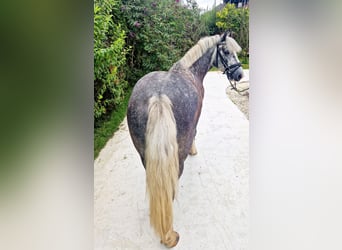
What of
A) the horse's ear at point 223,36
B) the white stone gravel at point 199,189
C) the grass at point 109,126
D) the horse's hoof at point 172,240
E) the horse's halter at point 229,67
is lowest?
the horse's hoof at point 172,240

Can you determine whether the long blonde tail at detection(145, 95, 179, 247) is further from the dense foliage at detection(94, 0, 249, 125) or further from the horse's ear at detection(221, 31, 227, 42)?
the horse's ear at detection(221, 31, 227, 42)

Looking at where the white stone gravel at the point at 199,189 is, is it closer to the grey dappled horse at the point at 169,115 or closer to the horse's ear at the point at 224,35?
the grey dappled horse at the point at 169,115

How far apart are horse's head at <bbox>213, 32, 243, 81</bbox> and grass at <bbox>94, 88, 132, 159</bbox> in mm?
531

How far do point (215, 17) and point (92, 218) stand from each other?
4.15 ft

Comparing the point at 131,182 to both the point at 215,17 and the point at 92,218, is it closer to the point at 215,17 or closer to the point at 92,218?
the point at 92,218

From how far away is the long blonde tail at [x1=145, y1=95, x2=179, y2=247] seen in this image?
1.45 meters

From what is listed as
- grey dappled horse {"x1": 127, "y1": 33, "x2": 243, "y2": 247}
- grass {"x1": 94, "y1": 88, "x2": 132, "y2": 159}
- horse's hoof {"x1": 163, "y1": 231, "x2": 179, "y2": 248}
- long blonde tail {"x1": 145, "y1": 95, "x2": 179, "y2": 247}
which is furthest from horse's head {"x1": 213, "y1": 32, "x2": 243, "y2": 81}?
horse's hoof {"x1": 163, "y1": 231, "x2": 179, "y2": 248}

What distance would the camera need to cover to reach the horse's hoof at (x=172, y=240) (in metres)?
1.42

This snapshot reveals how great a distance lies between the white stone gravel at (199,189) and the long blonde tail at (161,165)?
41 millimetres

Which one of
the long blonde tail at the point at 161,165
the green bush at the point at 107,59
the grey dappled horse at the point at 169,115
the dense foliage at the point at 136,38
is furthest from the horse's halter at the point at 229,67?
the green bush at the point at 107,59

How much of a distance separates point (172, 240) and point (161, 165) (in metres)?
0.39
